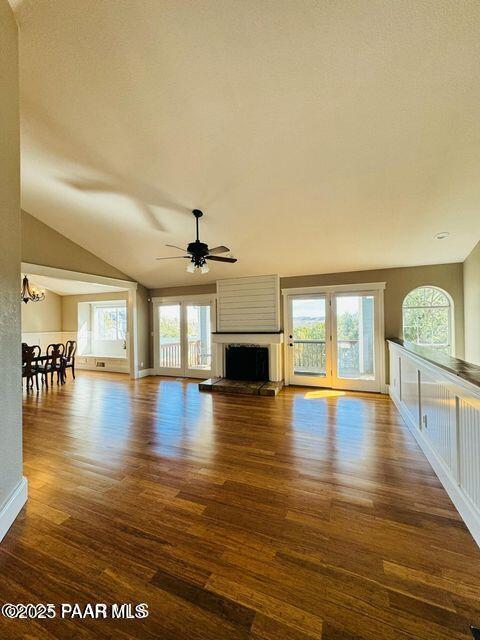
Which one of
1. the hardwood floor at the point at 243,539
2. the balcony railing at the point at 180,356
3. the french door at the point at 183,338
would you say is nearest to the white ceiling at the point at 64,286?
the french door at the point at 183,338

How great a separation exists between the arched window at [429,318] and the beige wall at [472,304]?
318mm

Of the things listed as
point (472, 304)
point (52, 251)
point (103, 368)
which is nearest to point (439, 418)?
point (472, 304)

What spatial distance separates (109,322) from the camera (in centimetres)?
855

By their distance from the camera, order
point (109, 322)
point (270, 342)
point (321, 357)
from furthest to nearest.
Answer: point (109, 322)
point (270, 342)
point (321, 357)

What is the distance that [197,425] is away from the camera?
141 inches

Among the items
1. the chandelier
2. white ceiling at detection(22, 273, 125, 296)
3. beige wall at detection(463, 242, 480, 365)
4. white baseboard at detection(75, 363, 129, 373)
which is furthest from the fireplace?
the chandelier

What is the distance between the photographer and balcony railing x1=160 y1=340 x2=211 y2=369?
270 inches

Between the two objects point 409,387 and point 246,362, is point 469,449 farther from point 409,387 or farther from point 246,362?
point 246,362

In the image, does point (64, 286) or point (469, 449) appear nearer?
point (469, 449)

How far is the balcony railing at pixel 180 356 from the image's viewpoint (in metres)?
6.85

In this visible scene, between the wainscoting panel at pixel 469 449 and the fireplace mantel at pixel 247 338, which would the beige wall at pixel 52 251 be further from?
the wainscoting panel at pixel 469 449

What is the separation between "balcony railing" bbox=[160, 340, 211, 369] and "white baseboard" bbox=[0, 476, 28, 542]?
485 cm

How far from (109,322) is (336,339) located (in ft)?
22.8

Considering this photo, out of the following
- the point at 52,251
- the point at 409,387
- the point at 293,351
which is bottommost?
the point at 409,387
